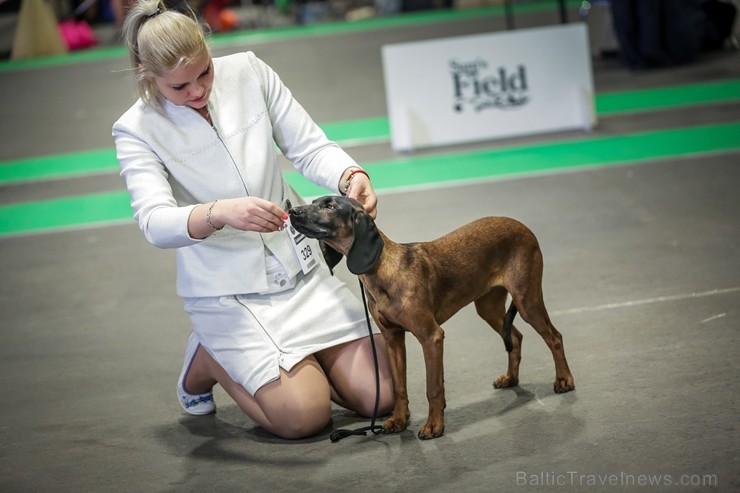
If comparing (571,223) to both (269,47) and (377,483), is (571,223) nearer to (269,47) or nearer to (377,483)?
(377,483)

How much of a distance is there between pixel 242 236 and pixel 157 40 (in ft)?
2.16

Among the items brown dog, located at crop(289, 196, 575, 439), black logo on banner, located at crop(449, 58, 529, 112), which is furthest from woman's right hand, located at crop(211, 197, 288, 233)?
black logo on banner, located at crop(449, 58, 529, 112)

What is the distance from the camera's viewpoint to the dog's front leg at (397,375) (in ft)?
9.95

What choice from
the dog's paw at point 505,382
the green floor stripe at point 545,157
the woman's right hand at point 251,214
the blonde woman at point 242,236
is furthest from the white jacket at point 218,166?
the green floor stripe at point 545,157

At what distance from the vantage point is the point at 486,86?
23.9 feet

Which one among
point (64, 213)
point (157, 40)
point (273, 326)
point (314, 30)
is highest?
point (157, 40)

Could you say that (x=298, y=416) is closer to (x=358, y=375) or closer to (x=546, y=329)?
(x=358, y=375)

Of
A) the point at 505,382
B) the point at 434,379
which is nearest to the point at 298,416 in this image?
the point at 434,379

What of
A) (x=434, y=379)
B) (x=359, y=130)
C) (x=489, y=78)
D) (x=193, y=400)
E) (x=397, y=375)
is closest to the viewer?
(x=434, y=379)

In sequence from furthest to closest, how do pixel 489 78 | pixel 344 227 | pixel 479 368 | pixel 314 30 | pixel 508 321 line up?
pixel 314 30 < pixel 489 78 < pixel 479 368 < pixel 508 321 < pixel 344 227

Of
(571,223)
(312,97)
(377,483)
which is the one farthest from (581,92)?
(377,483)

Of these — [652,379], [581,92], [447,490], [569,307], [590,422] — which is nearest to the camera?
[447,490]

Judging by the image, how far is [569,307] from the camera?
408 centimetres

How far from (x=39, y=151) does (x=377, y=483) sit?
22.2 ft
